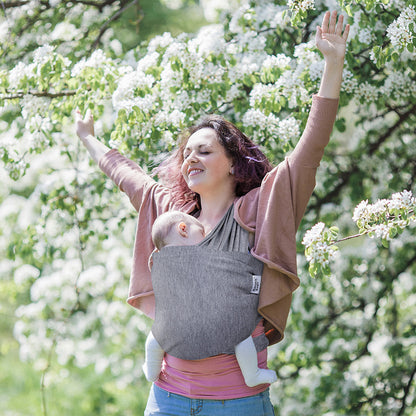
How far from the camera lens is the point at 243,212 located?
2.05m

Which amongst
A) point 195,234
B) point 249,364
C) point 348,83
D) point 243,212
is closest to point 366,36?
point 348,83

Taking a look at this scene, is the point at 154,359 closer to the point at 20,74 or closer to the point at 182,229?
the point at 182,229

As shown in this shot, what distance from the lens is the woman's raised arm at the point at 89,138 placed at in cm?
252

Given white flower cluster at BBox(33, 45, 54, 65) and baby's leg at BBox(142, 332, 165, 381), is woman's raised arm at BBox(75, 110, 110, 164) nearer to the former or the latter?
white flower cluster at BBox(33, 45, 54, 65)

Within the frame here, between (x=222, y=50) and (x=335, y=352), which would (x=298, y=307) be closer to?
(x=335, y=352)

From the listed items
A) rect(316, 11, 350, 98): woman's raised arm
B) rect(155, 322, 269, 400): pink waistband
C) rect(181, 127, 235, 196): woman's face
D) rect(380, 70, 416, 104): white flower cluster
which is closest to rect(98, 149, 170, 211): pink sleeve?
rect(181, 127, 235, 196): woman's face

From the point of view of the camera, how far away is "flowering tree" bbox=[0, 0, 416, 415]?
108 inches

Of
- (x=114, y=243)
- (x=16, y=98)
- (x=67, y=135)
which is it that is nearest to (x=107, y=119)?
(x=67, y=135)

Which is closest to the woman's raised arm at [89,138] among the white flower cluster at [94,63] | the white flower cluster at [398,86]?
the white flower cluster at [94,63]

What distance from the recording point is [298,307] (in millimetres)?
4090

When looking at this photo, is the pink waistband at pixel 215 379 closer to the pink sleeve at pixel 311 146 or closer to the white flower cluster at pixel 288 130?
the pink sleeve at pixel 311 146

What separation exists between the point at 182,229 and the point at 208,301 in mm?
252

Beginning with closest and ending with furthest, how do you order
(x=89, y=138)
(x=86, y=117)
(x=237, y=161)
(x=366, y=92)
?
(x=237, y=161), (x=89, y=138), (x=86, y=117), (x=366, y=92)

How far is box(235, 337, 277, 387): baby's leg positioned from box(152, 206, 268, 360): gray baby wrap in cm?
2
